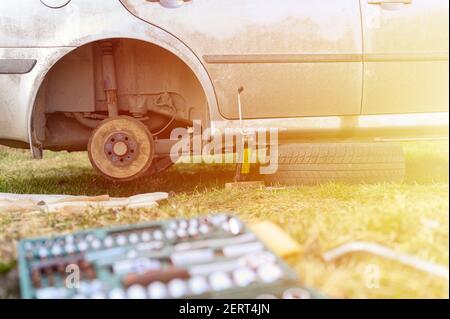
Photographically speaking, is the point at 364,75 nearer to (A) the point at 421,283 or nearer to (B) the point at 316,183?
(B) the point at 316,183

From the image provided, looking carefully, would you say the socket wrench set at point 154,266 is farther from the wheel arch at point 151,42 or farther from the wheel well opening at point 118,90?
the wheel well opening at point 118,90

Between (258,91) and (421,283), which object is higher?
(258,91)

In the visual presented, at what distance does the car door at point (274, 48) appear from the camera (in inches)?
93.8

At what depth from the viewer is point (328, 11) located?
2416 millimetres

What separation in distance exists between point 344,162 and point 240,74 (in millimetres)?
586

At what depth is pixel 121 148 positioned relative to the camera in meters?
2.48

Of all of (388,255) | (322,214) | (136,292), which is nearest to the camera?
(136,292)

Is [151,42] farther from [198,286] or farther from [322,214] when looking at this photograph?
[198,286]

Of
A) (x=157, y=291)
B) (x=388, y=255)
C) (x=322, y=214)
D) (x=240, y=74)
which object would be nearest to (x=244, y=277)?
(x=157, y=291)

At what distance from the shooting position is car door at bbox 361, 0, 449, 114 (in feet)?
8.01

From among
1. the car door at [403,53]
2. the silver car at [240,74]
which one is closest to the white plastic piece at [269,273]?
the silver car at [240,74]

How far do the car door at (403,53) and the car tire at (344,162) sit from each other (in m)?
0.18
